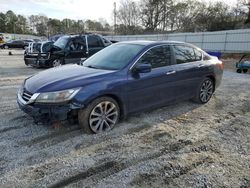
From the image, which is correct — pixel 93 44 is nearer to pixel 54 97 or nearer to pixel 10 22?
pixel 54 97

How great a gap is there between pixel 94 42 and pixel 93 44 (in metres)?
0.12

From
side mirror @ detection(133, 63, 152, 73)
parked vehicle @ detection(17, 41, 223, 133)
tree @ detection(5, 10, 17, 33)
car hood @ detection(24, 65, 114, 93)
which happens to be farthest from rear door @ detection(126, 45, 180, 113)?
tree @ detection(5, 10, 17, 33)

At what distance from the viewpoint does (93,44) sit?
12273mm

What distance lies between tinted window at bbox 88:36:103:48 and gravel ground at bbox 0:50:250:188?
7044mm

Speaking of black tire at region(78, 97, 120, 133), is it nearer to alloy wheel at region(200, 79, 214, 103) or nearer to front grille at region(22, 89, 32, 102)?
front grille at region(22, 89, 32, 102)

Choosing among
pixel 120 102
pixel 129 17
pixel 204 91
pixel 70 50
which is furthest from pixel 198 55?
pixel 129 17

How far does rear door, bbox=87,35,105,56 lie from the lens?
39.9 ft

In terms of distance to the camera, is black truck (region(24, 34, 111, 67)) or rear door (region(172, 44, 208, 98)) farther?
black truck (region(24, 34, 111, 67))

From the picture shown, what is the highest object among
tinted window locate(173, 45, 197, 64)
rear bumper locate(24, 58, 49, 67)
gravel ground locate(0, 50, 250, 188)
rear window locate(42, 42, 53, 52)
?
tinted window locate(173, 45, 197, 64)

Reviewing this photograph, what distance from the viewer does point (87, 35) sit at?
12.2 metres

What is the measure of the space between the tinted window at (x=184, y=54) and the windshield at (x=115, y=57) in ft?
3.09

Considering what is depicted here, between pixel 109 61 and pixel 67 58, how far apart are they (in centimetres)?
748

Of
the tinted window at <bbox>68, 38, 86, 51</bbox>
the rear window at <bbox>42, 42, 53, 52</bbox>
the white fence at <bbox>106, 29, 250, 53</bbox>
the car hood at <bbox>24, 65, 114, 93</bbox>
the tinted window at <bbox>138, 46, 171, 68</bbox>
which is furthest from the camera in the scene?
the white fence at <bbox>106, 29, 250, 53</bbox>

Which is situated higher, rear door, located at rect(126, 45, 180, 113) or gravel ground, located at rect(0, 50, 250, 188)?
rear door, located at rect(126, 45, 180, 113)
